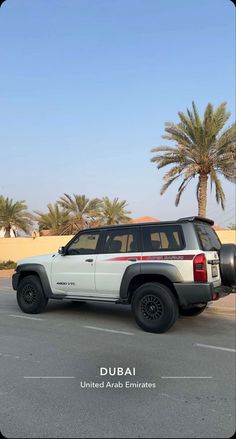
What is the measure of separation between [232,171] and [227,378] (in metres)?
15.9

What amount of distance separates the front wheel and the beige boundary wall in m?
15.9

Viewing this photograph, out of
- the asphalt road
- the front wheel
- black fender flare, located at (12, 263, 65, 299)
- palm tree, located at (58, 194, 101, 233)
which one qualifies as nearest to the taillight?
the front wheel

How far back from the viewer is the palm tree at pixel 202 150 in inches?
731

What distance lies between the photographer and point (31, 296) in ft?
26.4

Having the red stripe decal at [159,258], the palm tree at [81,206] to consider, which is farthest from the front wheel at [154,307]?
the palm tree at [81,206]

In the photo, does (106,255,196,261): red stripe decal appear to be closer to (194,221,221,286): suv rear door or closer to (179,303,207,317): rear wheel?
(194,221,221,286): suv rear door

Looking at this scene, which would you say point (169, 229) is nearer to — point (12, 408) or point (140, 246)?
point (140, 246)

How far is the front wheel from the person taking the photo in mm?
6184

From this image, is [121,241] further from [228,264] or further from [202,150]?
[202,150]

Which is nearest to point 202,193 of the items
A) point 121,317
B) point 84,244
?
point 121,317

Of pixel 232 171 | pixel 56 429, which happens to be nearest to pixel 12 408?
pixel 56 429

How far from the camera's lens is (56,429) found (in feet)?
9.99

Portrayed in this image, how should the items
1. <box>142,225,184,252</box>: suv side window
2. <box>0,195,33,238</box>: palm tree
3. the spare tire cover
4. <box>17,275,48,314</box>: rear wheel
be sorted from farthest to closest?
<box>0,195,33,238</box>: palm tree, <box>17,275,48,314</box>: rear wheel, the spare tire cover, <box>142,225,184,252</box>: suv side window

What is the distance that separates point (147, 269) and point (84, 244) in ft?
5.45
